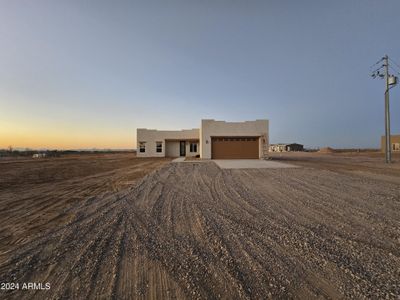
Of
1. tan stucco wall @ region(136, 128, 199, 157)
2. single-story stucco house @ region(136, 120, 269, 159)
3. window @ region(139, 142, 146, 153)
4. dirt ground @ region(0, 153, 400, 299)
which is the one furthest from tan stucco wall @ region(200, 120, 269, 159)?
dirt ground @ region(0, 153, 400, 299)

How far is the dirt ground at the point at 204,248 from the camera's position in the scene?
7.09 ft

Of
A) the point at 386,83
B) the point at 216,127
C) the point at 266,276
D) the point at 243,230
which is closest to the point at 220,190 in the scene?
the point at 243,230

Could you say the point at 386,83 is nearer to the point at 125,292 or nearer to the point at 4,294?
the point at 125,292

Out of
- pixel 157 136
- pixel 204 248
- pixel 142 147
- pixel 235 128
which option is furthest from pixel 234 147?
pixel 204 248

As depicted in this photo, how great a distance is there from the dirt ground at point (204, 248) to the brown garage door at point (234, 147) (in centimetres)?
1640

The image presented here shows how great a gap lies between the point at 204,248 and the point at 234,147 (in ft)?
64.5

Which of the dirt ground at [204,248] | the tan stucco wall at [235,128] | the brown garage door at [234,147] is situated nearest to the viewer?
the dirt ground at [204,248]

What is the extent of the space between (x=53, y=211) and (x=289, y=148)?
82942 millimetres

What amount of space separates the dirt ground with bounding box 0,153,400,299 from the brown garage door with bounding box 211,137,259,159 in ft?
53.8

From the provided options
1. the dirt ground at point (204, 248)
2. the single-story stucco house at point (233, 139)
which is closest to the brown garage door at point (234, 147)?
the single-story stucco house at point (233, 139)

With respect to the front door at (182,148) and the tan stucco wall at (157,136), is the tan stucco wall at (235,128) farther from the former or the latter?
the front door at (182,148)

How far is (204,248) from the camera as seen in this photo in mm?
3006

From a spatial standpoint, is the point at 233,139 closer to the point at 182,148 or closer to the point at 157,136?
the point at 182,148

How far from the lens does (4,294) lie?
2121 millimetres
